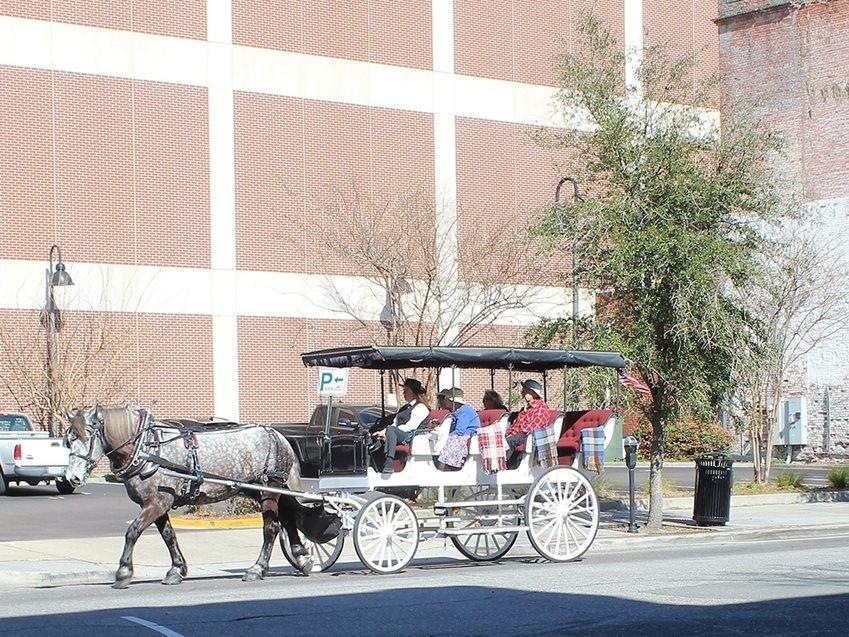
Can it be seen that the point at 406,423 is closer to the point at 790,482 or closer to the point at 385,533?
the point at 385,533

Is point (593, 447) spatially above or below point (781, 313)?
below

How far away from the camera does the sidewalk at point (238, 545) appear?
16.1 m

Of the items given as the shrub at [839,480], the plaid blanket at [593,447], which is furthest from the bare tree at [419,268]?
the plaid blanket at [593,447]

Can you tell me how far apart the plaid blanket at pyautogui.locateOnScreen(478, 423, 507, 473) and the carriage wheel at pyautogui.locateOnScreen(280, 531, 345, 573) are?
1899 mm

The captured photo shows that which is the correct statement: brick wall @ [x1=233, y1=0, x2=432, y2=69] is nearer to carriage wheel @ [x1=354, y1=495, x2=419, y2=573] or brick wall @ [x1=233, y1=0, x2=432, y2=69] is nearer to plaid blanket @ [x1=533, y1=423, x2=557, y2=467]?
plaid blanket @ [x1=533, y1=423, x2=557, y2=467]

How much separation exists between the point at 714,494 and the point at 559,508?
21.6 feet

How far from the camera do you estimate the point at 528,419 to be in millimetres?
16188

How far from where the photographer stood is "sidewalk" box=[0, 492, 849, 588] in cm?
1609

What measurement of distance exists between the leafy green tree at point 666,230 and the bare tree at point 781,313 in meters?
0.62

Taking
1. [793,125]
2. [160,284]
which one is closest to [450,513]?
[160,284]

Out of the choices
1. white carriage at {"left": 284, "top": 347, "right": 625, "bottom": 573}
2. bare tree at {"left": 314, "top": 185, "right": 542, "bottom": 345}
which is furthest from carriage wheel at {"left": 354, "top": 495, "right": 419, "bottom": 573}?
bare tree at {"left": 314, "top": 185, "right": 542, "bottom": 345}

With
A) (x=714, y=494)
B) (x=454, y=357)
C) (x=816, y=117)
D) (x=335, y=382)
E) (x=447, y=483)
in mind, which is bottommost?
(x=714, y=494)

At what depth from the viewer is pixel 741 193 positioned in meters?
20.9

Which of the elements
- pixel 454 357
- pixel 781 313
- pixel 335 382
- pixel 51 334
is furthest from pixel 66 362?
pixel 454 357
